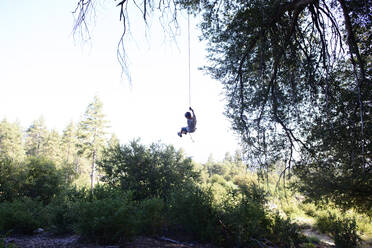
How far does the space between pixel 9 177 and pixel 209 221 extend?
35.5ft

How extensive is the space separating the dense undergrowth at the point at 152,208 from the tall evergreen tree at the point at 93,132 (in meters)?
21.3

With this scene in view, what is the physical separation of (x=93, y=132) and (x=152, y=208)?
97.5 ft

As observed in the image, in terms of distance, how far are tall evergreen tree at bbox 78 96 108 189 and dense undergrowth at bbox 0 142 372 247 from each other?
69.9 ft

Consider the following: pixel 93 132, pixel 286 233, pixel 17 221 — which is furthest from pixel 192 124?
pixel 93 132

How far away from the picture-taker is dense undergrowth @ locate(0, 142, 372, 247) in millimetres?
4895

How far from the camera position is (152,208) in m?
6.56

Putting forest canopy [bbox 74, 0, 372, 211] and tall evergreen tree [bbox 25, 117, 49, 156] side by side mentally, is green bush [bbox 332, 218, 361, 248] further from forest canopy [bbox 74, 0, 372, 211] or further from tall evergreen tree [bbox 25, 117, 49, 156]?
tall evergreen tree [bbox 25, 117, 49, 156]

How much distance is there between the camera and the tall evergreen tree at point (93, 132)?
106 feet

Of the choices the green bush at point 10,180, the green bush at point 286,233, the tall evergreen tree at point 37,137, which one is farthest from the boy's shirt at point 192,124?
the tall evergreen tree at point 37,137

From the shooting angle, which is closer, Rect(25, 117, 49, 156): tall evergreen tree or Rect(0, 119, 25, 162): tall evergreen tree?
Rect(0, 119, 25, 162): tall evergreen tree

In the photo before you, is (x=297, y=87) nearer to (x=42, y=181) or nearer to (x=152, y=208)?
(x=152, y=208)

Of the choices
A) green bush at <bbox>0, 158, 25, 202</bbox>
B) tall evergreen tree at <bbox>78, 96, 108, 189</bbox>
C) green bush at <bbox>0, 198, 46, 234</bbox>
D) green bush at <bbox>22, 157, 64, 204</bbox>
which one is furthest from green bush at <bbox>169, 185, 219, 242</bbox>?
tall evergreen tree at <bbox>78, 96, 108, 189</bbox>

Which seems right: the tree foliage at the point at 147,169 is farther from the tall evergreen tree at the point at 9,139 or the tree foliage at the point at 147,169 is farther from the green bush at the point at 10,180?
the tall evergreen tree at the point at 9,139

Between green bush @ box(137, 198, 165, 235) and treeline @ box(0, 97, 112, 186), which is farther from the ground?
treeline @ box(0, 97, 112, 186)
